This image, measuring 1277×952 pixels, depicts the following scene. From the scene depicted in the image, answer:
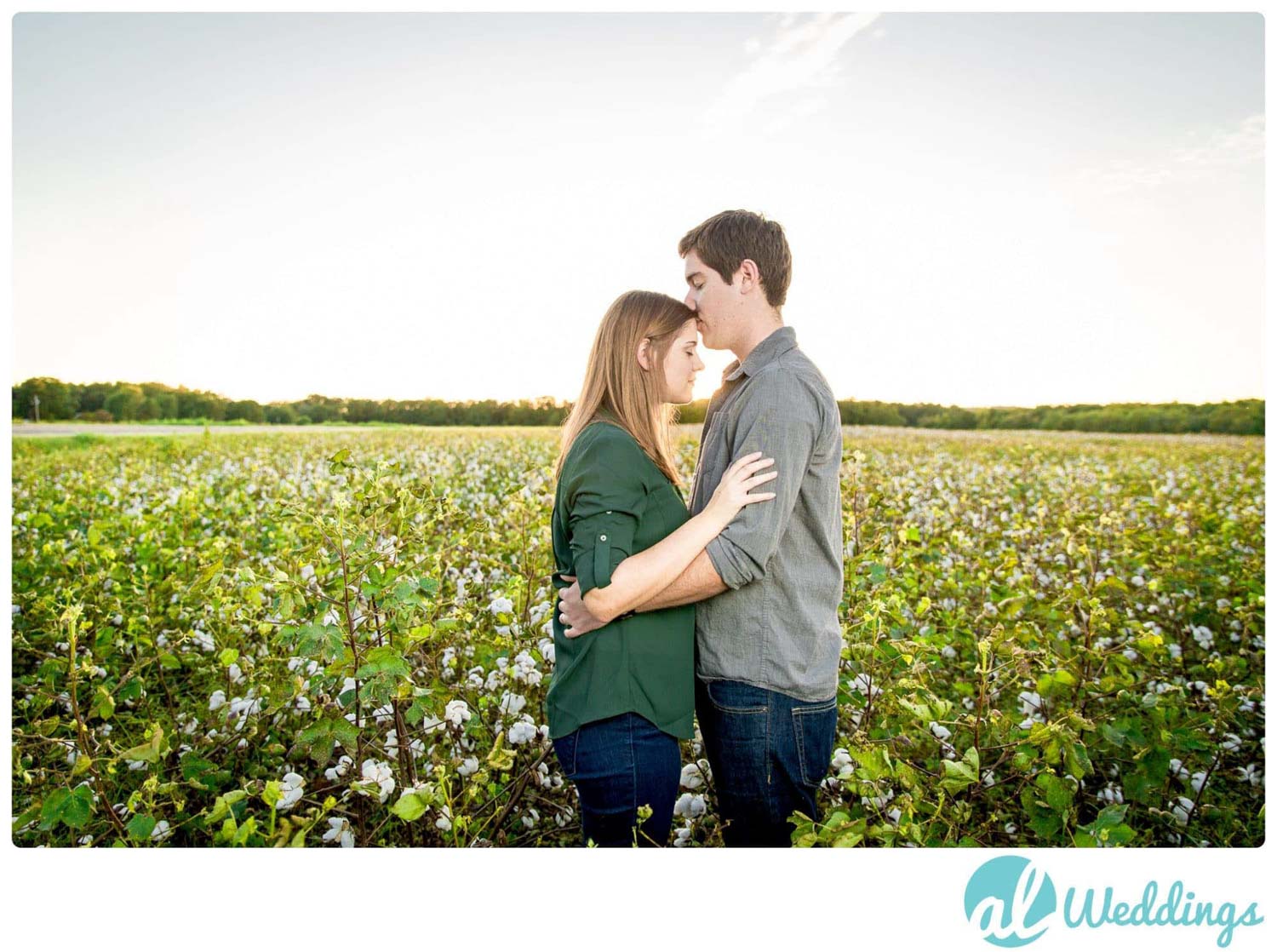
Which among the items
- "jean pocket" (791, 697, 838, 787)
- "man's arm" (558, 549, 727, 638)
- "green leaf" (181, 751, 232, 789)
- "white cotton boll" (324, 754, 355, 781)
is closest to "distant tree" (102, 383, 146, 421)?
"green leaf" (181, 751, 232, 789)

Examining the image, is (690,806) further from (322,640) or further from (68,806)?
(68,806)

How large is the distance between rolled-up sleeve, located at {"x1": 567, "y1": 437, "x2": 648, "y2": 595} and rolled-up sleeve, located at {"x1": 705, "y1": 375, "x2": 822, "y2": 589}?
206 millimetres

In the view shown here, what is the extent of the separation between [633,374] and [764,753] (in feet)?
3.29

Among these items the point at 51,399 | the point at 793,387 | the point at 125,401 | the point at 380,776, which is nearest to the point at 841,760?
the point at 793,387

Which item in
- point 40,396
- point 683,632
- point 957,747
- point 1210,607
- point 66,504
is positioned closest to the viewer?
point 683,632

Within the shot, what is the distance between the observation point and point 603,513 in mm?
1937

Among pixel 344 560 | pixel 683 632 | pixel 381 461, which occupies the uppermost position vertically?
pixel 381 461

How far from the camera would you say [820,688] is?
2.18m

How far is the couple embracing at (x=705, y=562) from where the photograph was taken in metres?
1.99

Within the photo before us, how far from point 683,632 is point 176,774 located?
253cm

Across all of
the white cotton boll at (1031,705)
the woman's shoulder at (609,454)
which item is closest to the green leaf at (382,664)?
the woman's shoulder at (609,454)
